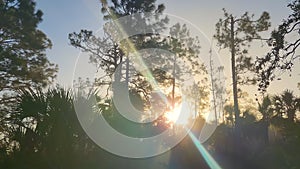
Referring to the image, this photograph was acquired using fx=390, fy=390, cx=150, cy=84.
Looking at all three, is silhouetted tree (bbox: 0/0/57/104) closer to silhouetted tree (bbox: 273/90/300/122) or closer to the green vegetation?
the green vegetation

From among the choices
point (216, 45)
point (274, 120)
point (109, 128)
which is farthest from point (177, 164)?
point (216, 45)

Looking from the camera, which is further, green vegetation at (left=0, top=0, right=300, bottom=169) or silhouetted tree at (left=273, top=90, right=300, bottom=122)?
silhouetted tree at (left=273, top=90, right=300, bottom=122)

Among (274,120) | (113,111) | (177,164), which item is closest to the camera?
(113,111)

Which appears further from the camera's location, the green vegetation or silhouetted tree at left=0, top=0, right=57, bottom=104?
silhouetted tree at left=0, top=0, right=57, bottom=104

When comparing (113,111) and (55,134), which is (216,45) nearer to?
(113,111)

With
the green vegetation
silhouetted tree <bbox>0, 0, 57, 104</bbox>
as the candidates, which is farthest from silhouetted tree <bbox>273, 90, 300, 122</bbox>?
silhouetted tree <bbox>0, 0, 57, 104</bbox>

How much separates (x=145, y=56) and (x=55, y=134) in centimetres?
1817

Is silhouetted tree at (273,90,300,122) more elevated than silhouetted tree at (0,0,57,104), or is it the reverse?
silhouetted tree at (0,0,57,104)

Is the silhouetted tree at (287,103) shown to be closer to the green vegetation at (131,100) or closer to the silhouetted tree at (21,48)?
the green vegetation at (131,100)

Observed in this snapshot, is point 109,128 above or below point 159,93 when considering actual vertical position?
below

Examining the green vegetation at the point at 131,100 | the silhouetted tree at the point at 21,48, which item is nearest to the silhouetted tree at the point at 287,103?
the green vegetation at the point at 131,100

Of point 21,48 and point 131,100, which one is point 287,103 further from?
point 21,48

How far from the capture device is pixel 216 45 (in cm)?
2542

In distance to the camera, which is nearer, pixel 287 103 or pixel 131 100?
pixel 131 100
